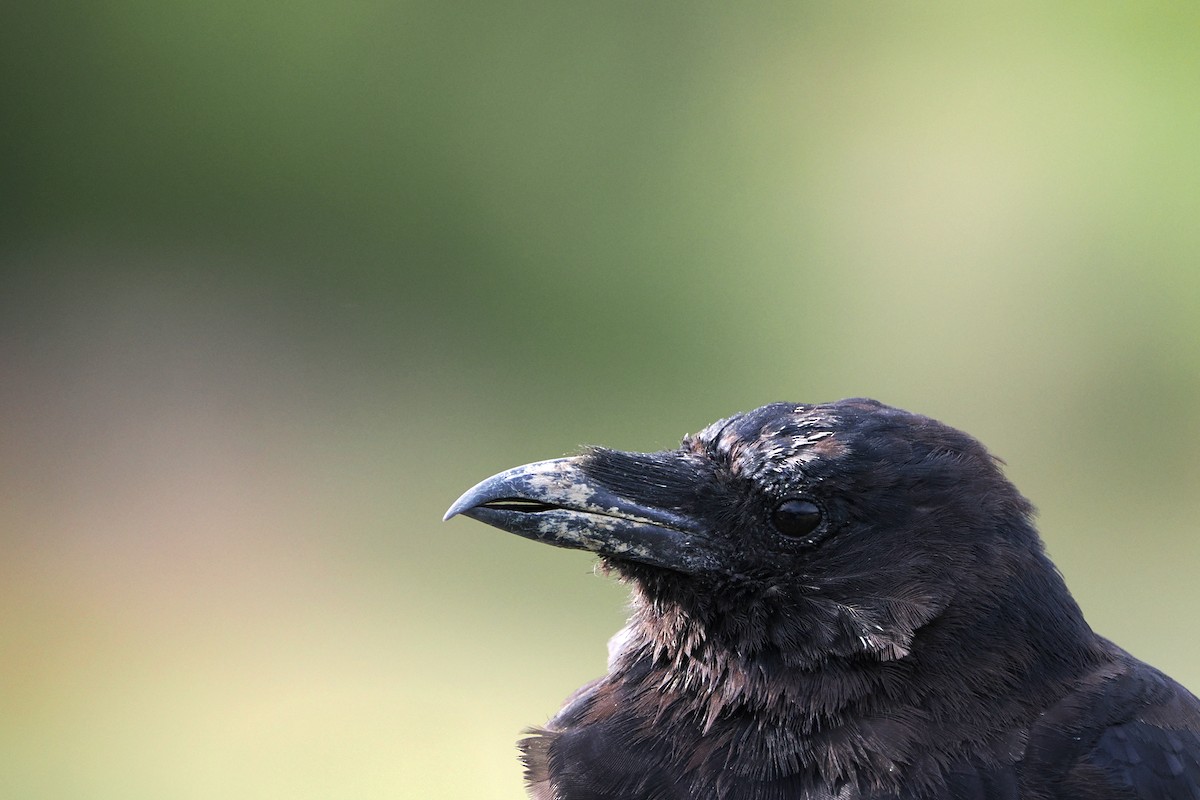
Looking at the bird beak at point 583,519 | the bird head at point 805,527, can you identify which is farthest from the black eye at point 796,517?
the bird beak at point 583,519

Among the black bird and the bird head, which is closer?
the black bird

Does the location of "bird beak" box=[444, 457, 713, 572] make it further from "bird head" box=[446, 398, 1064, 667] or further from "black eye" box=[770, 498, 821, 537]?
"black eye" box=[770, 498, 821, 537]

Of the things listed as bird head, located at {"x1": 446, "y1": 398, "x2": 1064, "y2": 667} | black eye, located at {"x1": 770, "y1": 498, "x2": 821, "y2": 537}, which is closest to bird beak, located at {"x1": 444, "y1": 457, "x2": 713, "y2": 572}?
bird head, located at {"x1": 446, "y1": 398, "x2": 1064, "y2": 667}

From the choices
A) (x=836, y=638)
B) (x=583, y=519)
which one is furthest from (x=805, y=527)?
(x=583, y=519)

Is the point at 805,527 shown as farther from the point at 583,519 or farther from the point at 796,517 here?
the point at 583,519

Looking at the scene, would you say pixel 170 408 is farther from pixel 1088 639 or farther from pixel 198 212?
pixel 1088 639

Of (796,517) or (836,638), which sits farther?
(796,517)

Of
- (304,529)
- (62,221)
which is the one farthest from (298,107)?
(304,529)

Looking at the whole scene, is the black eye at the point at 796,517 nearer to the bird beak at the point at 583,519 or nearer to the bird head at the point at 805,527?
the bird head at the point at 805,527
